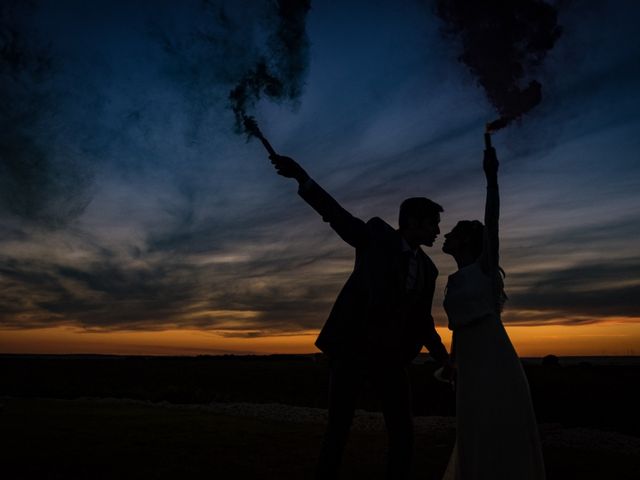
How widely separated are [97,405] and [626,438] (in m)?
9.86

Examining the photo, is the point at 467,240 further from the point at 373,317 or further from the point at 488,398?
the point at 488,398

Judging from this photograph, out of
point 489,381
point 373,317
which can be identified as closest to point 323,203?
point 373,317

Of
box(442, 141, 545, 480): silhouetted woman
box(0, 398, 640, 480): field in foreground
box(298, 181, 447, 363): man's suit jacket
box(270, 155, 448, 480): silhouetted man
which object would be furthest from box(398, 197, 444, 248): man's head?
box(0, 398, 640, 480): field in foreground

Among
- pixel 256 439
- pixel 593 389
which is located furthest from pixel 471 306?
pixel 593 389

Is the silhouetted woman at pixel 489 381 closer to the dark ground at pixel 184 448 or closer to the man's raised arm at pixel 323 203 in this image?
the man's raised arm at pixel 323 203

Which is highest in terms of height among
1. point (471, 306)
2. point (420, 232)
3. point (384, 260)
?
point (420, 232)

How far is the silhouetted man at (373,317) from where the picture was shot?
367cm

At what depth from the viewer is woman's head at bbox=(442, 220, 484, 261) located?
14.0 ft

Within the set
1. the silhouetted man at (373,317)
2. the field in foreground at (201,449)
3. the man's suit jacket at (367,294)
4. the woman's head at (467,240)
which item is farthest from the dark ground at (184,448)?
the woman's head at (467,240)

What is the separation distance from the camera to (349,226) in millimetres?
3736

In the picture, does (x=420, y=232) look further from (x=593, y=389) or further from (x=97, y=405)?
(x=593, y=389)

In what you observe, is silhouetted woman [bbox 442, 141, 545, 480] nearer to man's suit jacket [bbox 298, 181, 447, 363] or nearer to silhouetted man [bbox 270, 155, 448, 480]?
silhouetted man [bbox 270, 155, 448, 480]

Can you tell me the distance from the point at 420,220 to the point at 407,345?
0.93 m

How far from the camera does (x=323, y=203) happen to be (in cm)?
362
